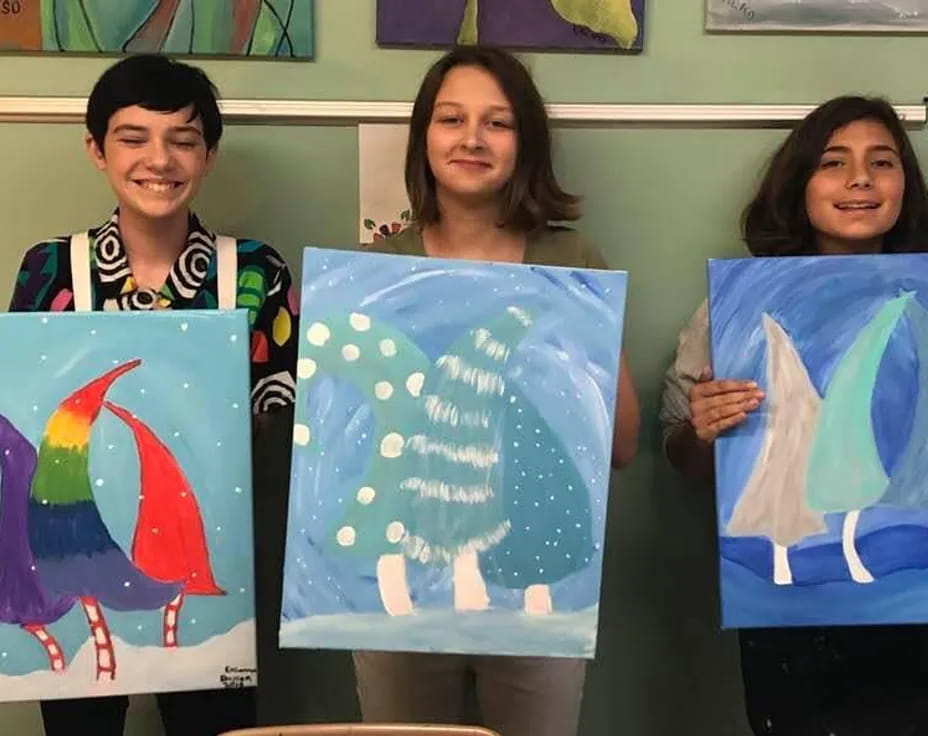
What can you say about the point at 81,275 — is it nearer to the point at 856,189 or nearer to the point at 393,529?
the point at 393,529

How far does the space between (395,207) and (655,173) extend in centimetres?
40

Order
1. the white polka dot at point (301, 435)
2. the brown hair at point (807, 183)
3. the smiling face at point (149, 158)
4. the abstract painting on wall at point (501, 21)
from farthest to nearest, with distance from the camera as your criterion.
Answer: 1. the abstract painting on wall at point (501, 21)
2. the brown hair at point (807, 183)
3. the smiling face at point (149, 158)
4. the white polka dot at point (301, 435)

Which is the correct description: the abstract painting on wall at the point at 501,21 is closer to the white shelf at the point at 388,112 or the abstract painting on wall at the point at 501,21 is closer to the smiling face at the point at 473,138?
the white shelf at the point at 388,112

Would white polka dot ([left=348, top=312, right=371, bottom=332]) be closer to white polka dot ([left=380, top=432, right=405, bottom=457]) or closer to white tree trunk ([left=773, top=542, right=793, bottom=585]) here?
white polka dot ([left=380, top=432, right=405, bottom=457])

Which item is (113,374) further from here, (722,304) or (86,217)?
(722,304)

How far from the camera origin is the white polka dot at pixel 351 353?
113cm

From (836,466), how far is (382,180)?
77 cm

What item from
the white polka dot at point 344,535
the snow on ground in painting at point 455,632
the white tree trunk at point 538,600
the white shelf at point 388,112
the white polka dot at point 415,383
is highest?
the white shelf at point 388,112

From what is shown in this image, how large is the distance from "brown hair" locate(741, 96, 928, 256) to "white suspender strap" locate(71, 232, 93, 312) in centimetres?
89

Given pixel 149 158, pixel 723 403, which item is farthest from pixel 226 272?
pixel 723 403

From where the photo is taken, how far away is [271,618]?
1.67 m

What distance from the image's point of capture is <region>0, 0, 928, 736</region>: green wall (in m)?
1.58

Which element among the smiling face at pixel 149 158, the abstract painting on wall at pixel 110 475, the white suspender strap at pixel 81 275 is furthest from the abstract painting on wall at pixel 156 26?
the abstract painting on wall at pixel 110 475

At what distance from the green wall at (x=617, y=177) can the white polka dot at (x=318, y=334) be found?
52cm
